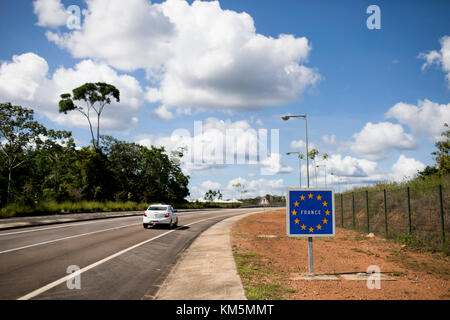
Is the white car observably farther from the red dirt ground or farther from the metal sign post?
the metal sign post

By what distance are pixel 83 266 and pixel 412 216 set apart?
16180 mm

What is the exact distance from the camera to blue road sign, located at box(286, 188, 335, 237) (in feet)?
27.5

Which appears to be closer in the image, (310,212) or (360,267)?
(310,212)

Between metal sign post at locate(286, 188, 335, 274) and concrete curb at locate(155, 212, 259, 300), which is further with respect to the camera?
metal sign post at locate(286, 188, 335, 274)

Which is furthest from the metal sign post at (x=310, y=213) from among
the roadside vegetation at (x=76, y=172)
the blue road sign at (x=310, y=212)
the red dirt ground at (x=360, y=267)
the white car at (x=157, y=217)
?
the roadside vegetation at (x=76, y=172)

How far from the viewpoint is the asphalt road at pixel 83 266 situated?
652cm

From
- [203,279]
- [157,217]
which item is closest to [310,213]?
[203,279]

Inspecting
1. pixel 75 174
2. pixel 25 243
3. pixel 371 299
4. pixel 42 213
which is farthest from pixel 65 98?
pixel 371 299

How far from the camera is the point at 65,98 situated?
57406 millimetres

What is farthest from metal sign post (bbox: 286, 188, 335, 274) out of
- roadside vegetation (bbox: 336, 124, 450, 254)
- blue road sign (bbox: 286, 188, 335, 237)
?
roadside vegetation (bbox: 336, 124, 450, 254)

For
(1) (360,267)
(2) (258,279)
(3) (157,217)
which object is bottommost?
(1) (360,267)

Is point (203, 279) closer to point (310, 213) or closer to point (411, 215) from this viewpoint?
point (310, 213)

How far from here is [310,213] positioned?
8.47 metres

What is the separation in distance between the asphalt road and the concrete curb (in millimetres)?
331
